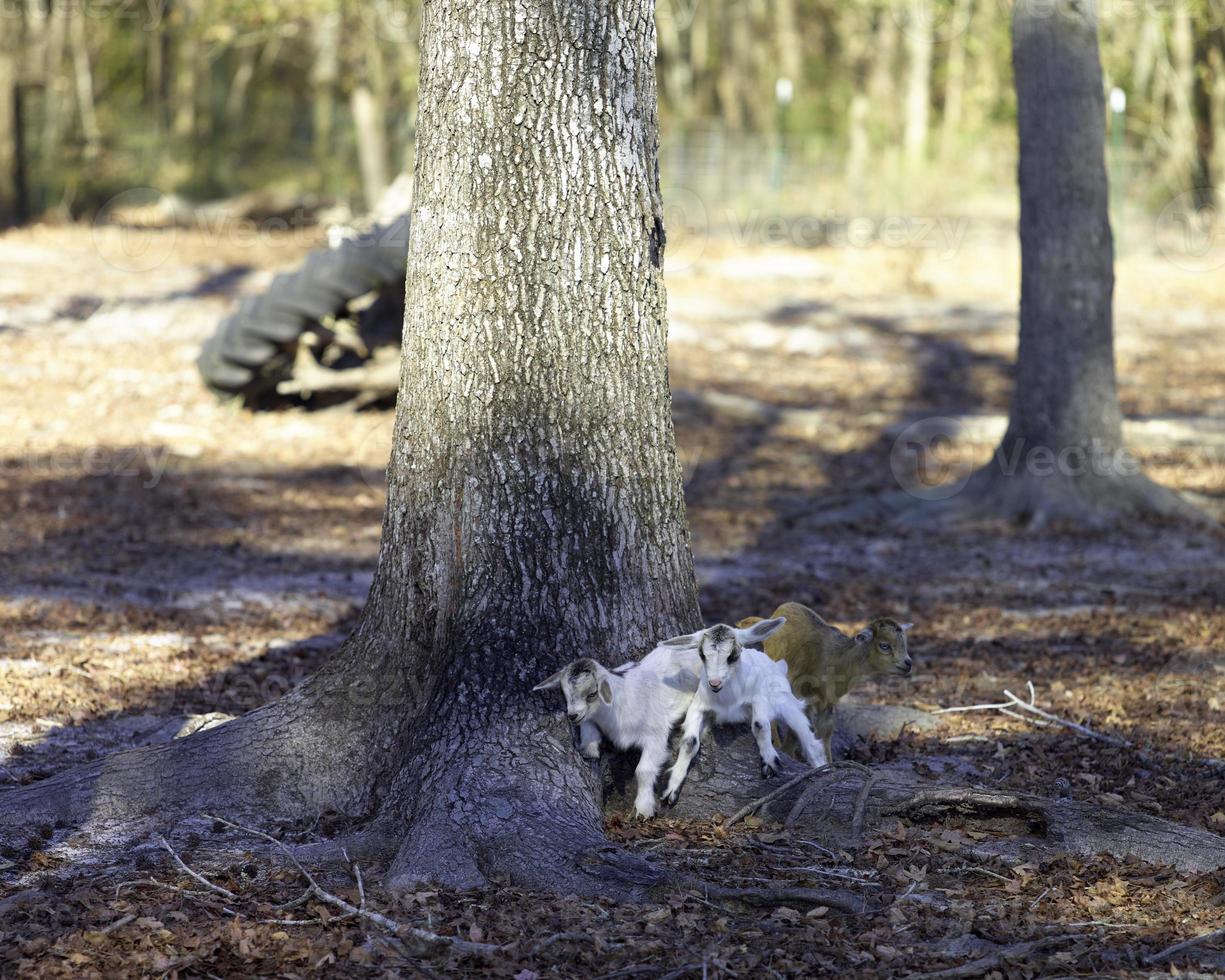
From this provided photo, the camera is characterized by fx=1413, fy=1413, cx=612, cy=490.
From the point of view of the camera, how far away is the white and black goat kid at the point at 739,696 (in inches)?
215

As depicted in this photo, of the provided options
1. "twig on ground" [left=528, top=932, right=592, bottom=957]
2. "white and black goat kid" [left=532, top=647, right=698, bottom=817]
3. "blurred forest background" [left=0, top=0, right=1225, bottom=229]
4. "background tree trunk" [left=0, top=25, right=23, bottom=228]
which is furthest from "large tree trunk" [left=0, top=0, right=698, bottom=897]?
"background tree trunk" [left=0, top=25, right=23, bottom=228]

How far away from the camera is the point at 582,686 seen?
17.5 ft

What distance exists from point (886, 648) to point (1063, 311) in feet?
23.7

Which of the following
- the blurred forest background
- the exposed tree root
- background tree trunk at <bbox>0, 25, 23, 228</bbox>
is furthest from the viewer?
the blurred forest background

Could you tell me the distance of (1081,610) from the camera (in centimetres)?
1047

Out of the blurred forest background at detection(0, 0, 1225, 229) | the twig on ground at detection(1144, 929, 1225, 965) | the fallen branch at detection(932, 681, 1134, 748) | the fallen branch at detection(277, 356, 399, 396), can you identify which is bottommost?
the fallen branch at detection(932, 681, 1134, 748)

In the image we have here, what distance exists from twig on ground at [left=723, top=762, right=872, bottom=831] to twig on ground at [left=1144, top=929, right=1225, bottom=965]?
5.02 feet

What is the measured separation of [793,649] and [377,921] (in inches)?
113

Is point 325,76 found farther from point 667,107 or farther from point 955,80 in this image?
point 955,80

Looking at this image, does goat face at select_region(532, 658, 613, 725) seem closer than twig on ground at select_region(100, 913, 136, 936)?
No

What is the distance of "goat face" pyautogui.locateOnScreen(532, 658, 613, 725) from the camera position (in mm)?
5320

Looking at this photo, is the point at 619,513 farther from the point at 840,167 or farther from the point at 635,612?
the point at 840,167

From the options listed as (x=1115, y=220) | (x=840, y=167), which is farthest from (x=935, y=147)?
(x=1115, y=220)

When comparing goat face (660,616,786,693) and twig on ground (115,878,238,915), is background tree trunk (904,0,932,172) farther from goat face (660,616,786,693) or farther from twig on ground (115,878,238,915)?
twig on ground (115,878,238,915)
